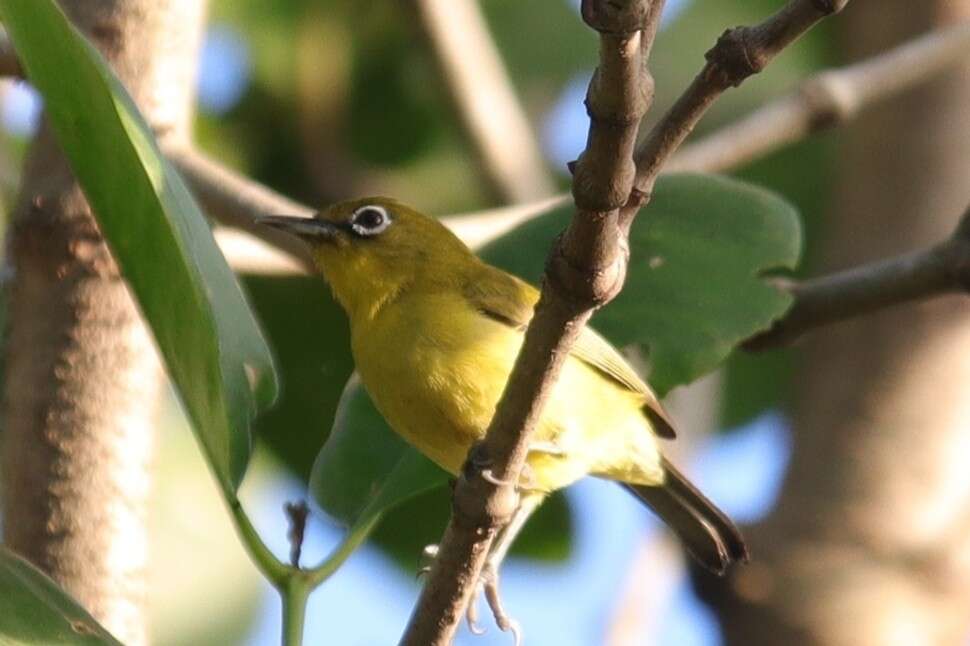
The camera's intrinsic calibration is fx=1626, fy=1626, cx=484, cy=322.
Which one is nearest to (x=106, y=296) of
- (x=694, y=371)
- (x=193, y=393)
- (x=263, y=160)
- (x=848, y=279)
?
(x=193, y=393)

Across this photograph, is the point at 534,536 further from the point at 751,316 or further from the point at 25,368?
the point at 25,368

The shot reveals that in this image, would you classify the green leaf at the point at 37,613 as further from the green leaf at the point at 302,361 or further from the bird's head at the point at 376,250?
the green leaf at the point at 302,361

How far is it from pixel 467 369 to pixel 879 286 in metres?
0.98

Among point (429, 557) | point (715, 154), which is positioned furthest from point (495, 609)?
point (715, 154)

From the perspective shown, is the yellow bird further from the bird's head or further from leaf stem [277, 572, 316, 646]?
leaf stem [277, 572, 316, 646]

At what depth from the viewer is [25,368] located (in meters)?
3.36

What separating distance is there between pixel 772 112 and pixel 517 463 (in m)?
2.43

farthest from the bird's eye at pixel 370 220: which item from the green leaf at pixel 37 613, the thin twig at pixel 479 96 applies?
the green leaf at pixel 37 613

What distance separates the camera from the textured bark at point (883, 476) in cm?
450

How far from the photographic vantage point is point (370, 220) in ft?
15.5

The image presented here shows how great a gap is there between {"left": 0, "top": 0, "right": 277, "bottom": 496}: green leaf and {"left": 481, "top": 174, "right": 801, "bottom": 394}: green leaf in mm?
1030

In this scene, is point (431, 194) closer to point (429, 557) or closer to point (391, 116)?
point (391, 116)

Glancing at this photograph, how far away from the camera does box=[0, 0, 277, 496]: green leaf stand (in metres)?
2.53

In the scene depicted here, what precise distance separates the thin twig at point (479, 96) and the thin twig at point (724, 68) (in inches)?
136
